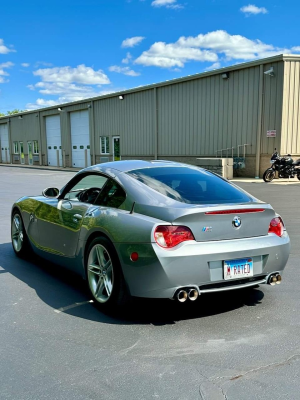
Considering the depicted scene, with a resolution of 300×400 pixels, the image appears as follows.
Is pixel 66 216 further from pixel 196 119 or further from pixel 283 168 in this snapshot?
pixel 196 119

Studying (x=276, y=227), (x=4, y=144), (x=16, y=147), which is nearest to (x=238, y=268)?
(x=276, y=227)

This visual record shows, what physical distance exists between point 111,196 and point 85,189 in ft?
3.52

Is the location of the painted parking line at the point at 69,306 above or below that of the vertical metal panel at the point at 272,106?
below

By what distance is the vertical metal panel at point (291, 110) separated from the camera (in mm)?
19391

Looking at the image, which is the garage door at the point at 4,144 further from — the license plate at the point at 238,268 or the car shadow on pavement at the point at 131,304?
the license plate at the point at 238,268

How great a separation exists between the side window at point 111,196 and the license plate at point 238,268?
3.94 feet

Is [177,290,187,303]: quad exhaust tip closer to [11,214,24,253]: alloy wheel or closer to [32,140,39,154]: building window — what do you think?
[11,214,24,253]: alloy wheel

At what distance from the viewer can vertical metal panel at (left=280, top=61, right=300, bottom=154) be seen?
19391 millimetres

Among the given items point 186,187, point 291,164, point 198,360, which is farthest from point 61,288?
point 291,164

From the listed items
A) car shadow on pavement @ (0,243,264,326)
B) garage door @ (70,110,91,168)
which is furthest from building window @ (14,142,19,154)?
car shadow on pavement @ (0,243,264,326)

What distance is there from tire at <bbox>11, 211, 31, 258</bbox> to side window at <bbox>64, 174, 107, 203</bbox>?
118 centimetres

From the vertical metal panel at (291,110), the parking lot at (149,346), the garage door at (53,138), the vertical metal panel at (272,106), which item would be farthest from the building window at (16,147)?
the parking lot at (149,346)

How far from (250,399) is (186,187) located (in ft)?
7.16

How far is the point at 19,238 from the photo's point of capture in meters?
6.01
